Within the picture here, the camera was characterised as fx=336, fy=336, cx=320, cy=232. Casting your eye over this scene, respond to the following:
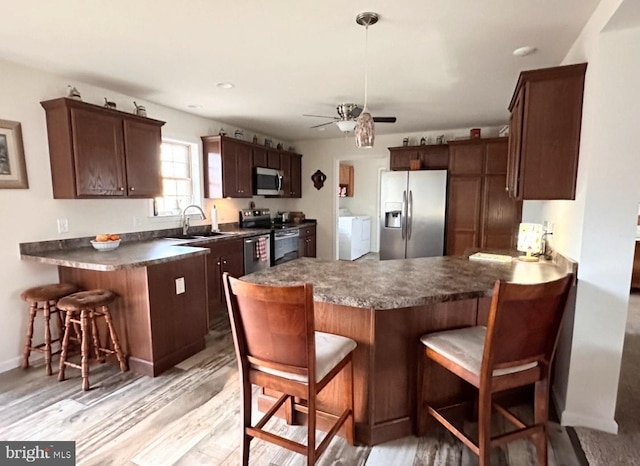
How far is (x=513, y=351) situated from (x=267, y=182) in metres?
4.41

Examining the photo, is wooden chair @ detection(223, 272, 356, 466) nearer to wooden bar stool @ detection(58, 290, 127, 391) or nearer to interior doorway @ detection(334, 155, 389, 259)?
wooden bar stool @ detection(58, 290, 127, 391)

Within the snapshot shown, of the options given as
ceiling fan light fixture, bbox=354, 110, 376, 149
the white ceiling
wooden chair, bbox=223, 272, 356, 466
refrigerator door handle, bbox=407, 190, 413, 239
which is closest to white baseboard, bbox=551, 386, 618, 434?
wooden chair, bbox=223, 272, 356, 466

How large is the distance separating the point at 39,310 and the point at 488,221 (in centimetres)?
509

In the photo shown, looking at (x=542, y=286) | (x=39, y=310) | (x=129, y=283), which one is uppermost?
(x=542, y=286)

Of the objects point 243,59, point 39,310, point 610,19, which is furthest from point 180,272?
point 610,19

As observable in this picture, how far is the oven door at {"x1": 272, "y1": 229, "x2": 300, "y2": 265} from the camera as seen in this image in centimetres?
497

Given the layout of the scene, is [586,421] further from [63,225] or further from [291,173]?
[291,173]

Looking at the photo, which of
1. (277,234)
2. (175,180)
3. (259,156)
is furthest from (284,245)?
(175,180)

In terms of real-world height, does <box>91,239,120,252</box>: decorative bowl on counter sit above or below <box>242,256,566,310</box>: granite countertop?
above

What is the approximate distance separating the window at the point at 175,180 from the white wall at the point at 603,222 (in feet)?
12.8

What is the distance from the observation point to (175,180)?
4.17 m

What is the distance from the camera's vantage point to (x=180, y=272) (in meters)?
2.86

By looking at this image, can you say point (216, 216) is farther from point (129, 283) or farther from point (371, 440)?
point (371, 440)

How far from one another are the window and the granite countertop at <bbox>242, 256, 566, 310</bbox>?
2.37m
